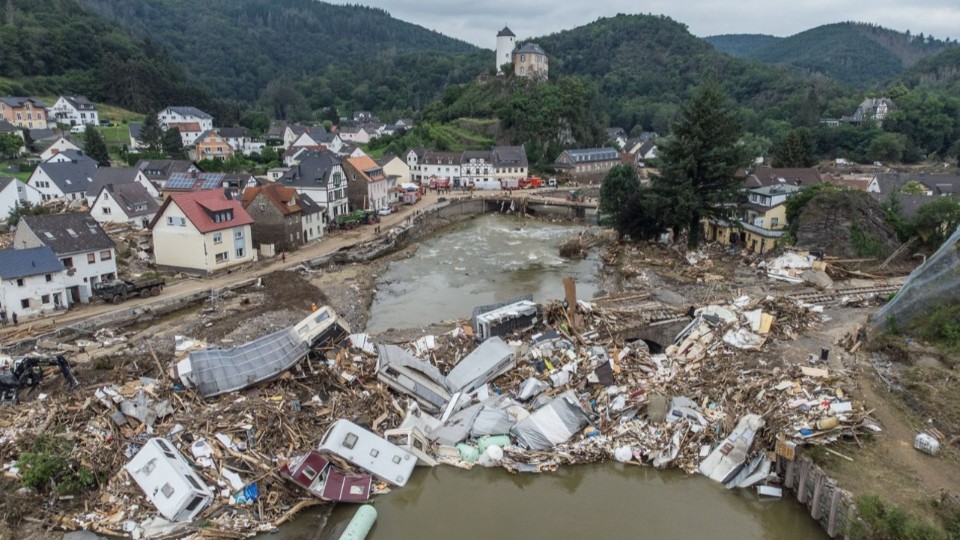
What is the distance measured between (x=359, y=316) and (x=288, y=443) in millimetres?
11709

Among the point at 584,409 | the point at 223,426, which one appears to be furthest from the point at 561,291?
the point at 223,426

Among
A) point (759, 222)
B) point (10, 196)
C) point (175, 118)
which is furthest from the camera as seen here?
point (175, 118)

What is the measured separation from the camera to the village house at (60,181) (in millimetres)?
45688

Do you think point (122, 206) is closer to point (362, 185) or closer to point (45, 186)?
point (45, 186)

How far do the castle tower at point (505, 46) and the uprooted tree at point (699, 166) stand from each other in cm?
6269

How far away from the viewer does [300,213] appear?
38031 millimetres

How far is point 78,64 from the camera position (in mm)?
100125

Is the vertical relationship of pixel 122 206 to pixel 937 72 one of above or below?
below

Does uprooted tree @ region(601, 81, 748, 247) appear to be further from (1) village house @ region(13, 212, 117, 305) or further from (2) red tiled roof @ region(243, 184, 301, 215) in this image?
(1) village house @ region(13, 212, 117, 305)

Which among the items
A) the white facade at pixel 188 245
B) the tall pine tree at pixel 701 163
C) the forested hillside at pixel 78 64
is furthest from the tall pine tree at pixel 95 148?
the tall pine tree at pixel 701 163

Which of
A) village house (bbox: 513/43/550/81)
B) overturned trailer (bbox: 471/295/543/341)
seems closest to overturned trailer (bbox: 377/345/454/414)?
overturned trailer (bbox: 471/295/543/341)

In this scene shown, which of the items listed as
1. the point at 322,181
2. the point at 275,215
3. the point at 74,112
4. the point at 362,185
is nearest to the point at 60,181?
the point at 322,181

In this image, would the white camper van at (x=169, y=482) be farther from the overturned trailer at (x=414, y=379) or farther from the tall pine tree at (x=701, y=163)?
the tall pine tree at (x=701, y=163)

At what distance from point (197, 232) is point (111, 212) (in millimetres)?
13775
